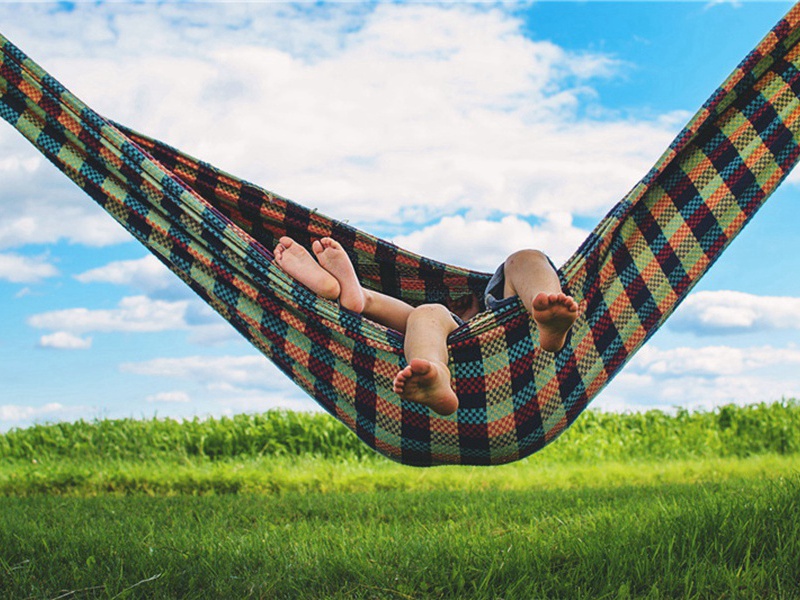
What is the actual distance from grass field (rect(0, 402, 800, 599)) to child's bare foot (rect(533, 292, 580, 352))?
23.2 inches

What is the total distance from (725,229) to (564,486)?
7.38 ft

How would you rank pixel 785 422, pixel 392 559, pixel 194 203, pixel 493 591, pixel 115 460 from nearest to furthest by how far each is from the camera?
pixel 493 591 → pixel 392 559 → pixel 194 203 → pixel 115 460 → pixel 785 422

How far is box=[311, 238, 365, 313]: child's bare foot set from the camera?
7.38 feet

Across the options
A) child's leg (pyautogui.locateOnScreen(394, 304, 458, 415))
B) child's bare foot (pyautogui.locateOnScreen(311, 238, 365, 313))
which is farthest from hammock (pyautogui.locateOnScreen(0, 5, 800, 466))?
child's bare foot (pyautogui.locateOnScreen(311, 238, 365, 313))

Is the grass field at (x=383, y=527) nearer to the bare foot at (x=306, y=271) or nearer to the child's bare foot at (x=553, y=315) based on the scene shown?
the child's bare foot at (x=553, y=315)

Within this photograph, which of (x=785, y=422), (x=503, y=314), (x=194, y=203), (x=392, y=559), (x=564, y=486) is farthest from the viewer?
(x=785, y=422)

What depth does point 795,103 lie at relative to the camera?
230 cm

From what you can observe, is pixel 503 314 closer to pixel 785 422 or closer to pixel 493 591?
pixel 493 591

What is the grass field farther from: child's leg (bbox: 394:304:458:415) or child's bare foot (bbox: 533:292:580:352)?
child's bare foot (bbox: 533:292:580:352)

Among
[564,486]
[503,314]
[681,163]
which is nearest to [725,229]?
[681,163]

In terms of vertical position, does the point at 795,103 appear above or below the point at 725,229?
above

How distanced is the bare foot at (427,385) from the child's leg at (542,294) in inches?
10.3

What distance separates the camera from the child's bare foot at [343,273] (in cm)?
225

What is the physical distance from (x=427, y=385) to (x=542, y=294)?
331mm
